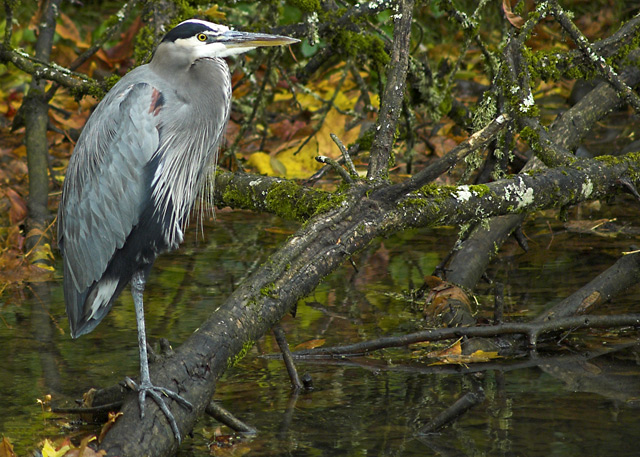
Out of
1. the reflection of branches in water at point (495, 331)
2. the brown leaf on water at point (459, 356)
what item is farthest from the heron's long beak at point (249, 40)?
the brown leaf on water at point (459, 356)

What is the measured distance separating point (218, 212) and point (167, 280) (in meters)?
1.65

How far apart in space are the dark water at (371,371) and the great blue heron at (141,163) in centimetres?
43

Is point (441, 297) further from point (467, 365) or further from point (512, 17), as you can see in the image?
point (512, 17)

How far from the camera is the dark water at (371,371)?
9.84 feet

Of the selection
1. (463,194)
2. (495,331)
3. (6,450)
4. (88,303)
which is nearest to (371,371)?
(495,331)

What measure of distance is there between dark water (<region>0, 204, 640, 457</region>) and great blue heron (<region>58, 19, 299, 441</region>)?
43cm

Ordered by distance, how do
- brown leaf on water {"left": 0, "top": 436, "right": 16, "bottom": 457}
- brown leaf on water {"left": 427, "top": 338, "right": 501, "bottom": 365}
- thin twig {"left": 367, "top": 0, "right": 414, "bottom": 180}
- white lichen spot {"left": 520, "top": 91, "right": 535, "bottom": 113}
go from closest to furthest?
brown leaf on water {"left": 0, "top": 436, "right": 16, "bottom": 457} < thin twig {"left": 367, "top": 0, "right": 414, "bottom": 180} < white lichen spot {"left": 520, "top": 91, "right": 535, "bottom": 113} < brown leaf on water {"left": 427, "top": 338, "right": 501, "bottom": 365}

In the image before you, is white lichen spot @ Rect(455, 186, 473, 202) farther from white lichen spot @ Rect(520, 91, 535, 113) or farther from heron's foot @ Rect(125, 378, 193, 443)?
heron's foot @ Rect(125, 378, 193, 443)

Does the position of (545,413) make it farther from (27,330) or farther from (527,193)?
(27,330)

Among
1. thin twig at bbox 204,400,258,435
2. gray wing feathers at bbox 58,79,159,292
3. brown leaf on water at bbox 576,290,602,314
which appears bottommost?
thin twig at bbox 204,400,258,435

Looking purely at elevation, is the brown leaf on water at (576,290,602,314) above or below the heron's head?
below

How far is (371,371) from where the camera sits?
3.70m

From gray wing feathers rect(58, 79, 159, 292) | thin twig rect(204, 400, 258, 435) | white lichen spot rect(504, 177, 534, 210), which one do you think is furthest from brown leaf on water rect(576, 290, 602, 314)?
gray wing feathers rect(58, 79, 159, 292)

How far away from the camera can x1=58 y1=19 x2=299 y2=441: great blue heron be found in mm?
3723
